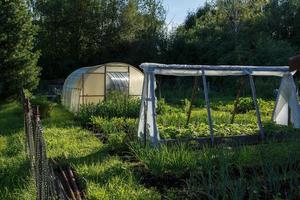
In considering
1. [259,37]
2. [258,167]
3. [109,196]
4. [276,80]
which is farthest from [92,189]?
[259,37]

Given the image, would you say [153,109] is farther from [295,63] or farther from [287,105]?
[287,105]

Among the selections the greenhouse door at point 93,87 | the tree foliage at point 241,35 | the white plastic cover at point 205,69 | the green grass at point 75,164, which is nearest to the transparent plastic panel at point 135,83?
the greenhouse door at point 93,87

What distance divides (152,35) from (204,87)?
20965 mm

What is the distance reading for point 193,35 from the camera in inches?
1133

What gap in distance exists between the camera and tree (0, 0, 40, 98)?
1797cm

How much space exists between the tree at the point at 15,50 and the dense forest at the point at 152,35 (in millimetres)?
6636

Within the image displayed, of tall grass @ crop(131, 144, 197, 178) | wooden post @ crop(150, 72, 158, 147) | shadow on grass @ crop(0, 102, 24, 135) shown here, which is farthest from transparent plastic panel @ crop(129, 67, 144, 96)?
tall grass @ crop(131, 144, 197, 178)

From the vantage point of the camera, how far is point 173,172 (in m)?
5.80

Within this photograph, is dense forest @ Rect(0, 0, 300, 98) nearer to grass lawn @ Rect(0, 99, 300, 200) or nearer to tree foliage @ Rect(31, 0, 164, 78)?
tree foliage @ Rect(31, 0, 164, 78)

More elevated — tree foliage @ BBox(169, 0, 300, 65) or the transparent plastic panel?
tree foliage @ BBox(169, 0, 300, 65)

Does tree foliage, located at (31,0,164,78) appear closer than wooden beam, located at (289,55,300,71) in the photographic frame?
No

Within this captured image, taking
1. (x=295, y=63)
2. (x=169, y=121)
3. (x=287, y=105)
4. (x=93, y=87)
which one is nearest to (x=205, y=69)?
(x=169, y=121)

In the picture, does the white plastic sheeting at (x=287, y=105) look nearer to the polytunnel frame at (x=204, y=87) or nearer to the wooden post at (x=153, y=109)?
the polytunnel frame at (x=204, y=87)

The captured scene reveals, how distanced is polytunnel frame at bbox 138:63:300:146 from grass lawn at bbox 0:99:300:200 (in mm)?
718
